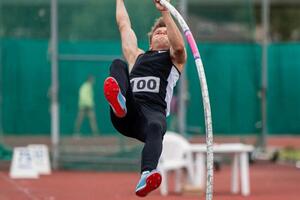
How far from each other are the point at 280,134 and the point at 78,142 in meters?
5.82

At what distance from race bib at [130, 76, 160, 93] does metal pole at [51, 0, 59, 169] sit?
11243 mm

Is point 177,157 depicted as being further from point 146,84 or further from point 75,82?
point 146,84

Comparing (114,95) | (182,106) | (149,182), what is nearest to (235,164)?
(182,106)

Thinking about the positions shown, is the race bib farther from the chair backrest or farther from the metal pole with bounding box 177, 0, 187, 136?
the metal pole with bounding box 177, 0, 187, 136

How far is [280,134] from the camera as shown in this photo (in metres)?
25.0

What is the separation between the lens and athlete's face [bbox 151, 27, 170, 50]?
10344mm

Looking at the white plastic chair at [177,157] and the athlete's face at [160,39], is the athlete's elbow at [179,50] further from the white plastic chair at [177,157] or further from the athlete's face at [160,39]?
the white plastic chair at [177,157]

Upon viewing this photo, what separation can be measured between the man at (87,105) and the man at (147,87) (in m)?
10.5

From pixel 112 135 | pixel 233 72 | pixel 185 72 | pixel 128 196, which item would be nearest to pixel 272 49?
pixel 233 72

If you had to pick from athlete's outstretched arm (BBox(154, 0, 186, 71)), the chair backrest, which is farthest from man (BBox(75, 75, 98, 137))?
athlete's outstretched arm (BBox(154, 0, 186, 71))

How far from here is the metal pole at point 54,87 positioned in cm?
2134

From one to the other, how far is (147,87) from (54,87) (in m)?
11.4

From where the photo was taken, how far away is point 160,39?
1038 cm

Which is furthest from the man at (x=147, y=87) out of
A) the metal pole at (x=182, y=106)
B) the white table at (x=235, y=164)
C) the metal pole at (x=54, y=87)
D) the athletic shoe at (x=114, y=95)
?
the metal pole at (x=54, y=87)
